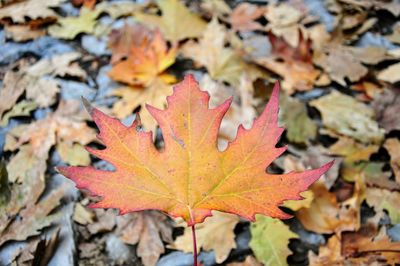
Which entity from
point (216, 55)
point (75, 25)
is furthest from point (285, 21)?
point (75, 25)

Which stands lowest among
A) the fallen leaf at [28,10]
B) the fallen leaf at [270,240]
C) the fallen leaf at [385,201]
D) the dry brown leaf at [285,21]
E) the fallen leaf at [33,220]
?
the fallen leaf at [385,201]

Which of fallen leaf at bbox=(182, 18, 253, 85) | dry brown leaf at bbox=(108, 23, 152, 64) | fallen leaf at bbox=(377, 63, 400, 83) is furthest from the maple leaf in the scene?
fallen leaf at bbox=(377, 63, 400, 83)

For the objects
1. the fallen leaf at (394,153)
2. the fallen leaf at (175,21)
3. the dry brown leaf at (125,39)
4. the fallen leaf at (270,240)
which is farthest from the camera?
the fallen leaf at (175,21)

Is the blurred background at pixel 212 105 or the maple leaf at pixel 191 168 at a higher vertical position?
the maple leaf at pixel 191 168

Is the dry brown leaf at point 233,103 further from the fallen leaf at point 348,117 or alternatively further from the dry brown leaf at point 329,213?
the dry brown leaf at point 329,213

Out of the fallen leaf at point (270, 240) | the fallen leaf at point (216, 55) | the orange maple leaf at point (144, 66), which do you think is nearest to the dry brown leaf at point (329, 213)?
the fallen leaf at point (270, 240)

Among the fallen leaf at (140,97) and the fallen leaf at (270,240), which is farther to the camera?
the fallen leaf at (140,97)

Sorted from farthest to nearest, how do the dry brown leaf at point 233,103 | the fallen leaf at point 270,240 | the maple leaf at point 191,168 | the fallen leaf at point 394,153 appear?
the dry brown leaf at point 233,103
the fallen leaf at point 394,153
the fallen leaf at point 270,240
the maple leaf at point 191,168

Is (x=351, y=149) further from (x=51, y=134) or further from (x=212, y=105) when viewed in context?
(x=51, y=134)
